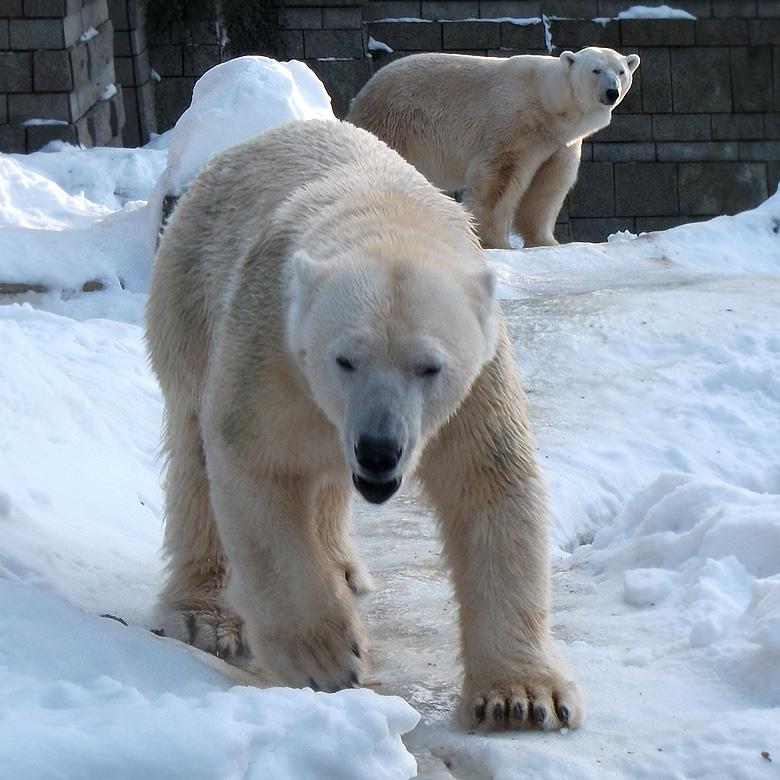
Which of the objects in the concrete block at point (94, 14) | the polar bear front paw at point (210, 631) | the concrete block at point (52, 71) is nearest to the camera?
the polar bear front paw at point (210, 631)

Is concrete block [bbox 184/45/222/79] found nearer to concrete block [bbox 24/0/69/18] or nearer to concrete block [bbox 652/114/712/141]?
concrete block [bbox 24/0/69/18]

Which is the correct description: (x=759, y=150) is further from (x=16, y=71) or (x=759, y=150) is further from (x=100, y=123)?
(x=16, y=71)

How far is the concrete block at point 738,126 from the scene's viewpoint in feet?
40.7

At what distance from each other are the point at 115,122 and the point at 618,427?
7.00 metres

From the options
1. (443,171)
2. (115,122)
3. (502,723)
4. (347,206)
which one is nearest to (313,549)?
(502,723)

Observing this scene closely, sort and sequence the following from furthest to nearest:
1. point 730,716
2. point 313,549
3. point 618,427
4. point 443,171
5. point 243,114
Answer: point 443,171
point 243,114
point 618,427
point 313,549
point 730,716

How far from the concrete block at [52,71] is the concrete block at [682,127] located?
5.83 metres

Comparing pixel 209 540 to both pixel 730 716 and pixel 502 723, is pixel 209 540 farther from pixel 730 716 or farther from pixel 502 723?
pixel 730 716

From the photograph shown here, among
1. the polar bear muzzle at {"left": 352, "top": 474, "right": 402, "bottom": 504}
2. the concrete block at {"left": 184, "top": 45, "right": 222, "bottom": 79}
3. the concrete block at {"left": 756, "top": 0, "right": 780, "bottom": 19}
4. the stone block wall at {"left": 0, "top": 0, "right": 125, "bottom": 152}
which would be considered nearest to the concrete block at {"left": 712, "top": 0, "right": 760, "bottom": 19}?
the concrete block at {"left": 756, "top": 0, "right": 780, "bottom": 19}

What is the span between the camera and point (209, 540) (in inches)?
121

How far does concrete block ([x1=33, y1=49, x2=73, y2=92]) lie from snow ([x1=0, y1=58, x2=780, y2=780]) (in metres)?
2.03

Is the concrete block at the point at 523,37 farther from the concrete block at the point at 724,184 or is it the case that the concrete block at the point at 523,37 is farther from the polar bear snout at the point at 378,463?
the polar bear snout at the point at 378,463

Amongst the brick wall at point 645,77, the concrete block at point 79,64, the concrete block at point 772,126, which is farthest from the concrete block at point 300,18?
the concrete block at point 772,126

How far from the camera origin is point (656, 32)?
40.1 ft
